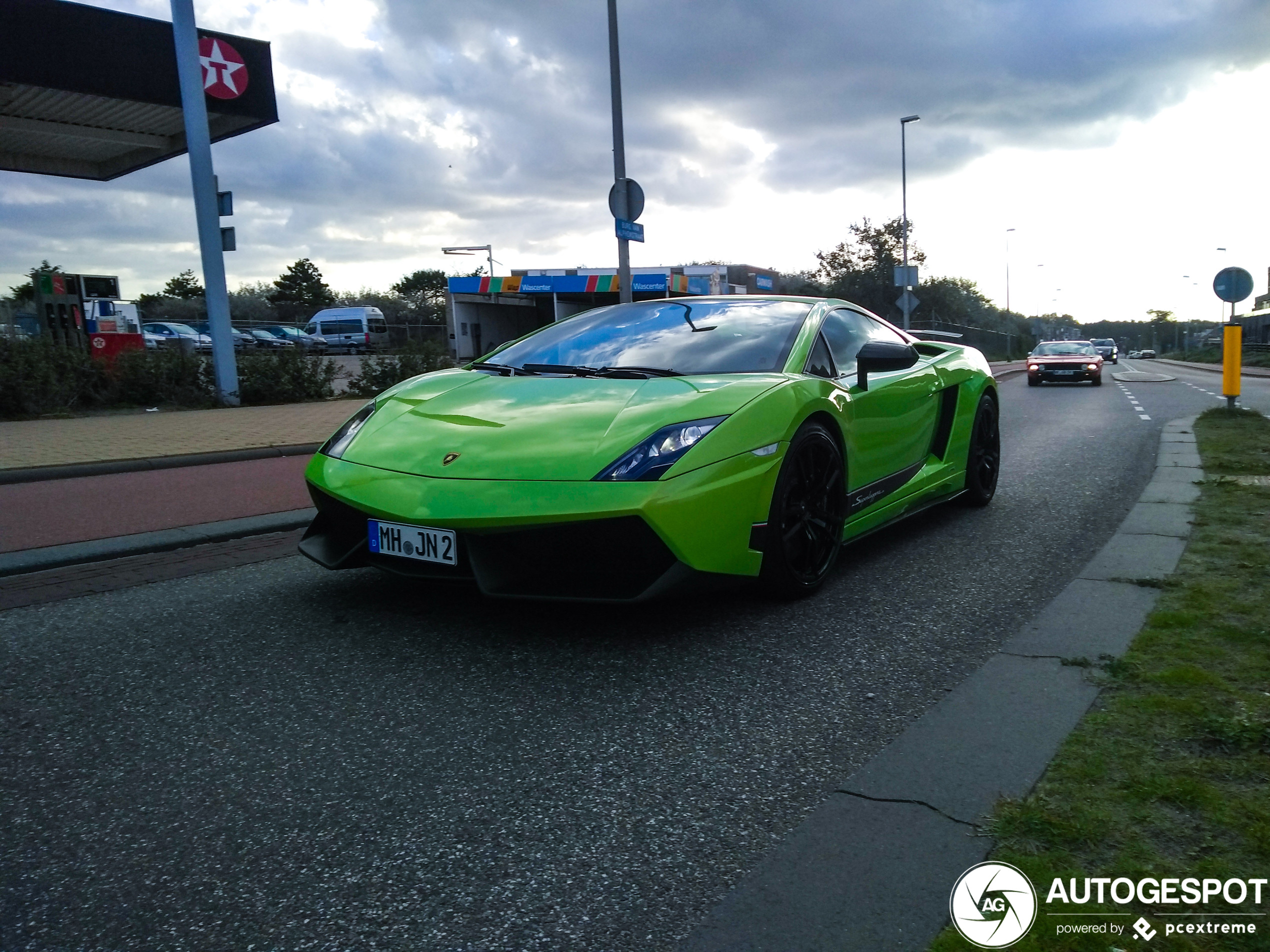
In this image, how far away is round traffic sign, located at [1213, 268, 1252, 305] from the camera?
14703 mm

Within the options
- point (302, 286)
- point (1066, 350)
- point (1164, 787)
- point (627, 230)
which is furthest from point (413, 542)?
point (302, 286)

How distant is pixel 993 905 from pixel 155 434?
10124mm

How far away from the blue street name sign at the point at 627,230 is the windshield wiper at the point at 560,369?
8576 mm

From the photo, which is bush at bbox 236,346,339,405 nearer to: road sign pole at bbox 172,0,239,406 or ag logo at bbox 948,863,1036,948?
road sign pole at bbox 172,0,239,406

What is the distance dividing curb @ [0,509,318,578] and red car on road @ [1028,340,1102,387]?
2359cm

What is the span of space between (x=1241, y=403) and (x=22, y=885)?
18.0 meters

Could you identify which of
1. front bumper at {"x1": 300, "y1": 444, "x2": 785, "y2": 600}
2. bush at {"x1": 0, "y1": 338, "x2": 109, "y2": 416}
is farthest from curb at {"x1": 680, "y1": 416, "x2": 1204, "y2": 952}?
bush at {"x1": 0, "y1": 338, "x2": 109, "y2": 416}

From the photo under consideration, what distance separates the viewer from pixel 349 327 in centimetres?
4366

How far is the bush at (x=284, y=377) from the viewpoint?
567 inches

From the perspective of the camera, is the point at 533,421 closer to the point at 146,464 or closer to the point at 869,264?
the point at 146,464

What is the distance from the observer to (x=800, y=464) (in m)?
3.98

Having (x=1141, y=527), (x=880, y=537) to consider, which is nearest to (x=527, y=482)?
(x=880, y=537)

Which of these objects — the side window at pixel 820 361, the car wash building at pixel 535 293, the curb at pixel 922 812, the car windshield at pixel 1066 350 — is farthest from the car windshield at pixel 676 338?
the car wash building at pixel 535 293

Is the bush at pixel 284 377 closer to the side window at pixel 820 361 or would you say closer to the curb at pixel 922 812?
the side window at pixel 820 361
